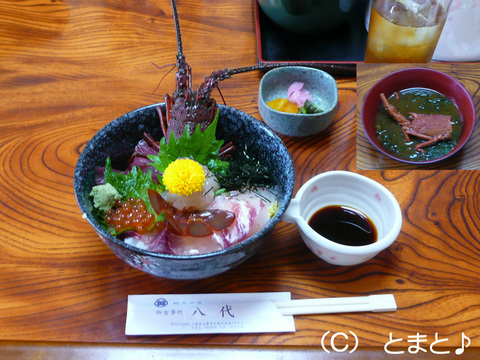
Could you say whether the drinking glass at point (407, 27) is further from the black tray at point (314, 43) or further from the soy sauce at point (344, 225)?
the soy sauce at point (344, 225)

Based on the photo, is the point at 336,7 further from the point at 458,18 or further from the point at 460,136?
the point at 460,136

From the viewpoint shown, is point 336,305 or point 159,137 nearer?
point 336,305

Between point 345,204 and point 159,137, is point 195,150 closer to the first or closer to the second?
point 159,137

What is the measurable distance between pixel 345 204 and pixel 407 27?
72 centimetres

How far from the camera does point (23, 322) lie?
0.98 m

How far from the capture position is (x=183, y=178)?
0.96 meters

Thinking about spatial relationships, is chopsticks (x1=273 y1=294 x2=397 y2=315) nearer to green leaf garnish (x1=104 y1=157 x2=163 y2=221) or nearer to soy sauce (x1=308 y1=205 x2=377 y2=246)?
soy sauce (x1=308 y1=205 x2=377 y2=246)

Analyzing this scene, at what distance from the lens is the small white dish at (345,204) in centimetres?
96

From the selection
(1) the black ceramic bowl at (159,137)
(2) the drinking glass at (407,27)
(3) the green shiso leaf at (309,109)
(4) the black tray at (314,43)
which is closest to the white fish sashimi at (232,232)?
(1) the black ceramic bowl at (159,137)

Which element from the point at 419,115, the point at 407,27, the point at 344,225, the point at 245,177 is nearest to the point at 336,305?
the point at 344,225

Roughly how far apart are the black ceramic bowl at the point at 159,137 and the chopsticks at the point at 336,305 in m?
0.16

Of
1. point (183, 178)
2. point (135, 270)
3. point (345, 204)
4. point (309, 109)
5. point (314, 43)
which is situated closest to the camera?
point (183, 178)

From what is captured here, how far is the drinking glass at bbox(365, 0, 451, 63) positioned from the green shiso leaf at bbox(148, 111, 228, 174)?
78 cm

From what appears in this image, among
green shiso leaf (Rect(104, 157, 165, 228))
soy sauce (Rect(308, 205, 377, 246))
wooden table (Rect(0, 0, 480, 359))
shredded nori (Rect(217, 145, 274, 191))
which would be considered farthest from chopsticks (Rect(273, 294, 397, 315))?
green shiso leaf (Rect(104, 157, 165, 228))
